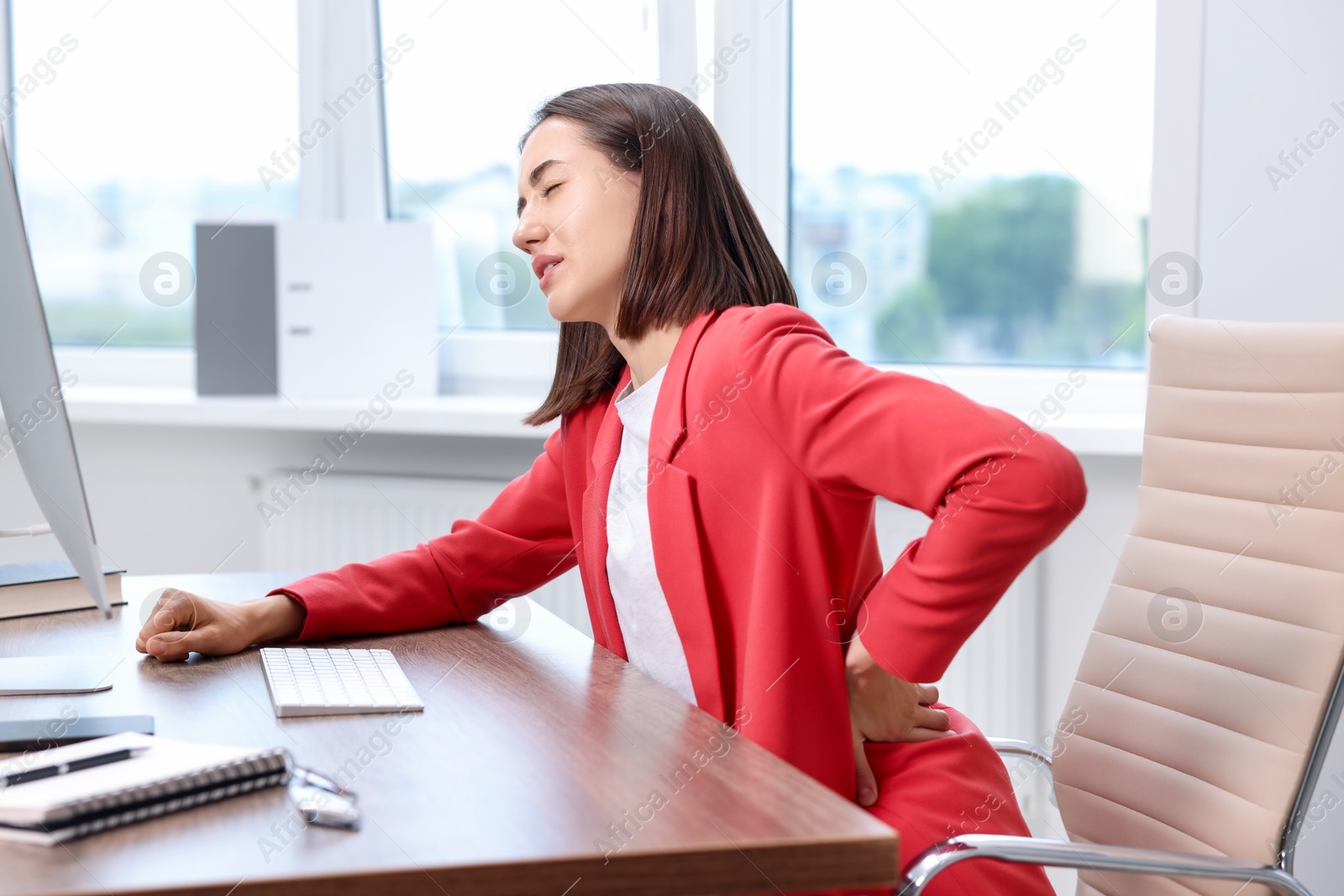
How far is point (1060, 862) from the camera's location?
1009mm

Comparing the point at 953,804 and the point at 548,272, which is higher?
the point at 548,272

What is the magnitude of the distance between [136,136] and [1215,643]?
→ 2.86 m

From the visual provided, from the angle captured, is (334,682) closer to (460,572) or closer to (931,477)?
(460,572)

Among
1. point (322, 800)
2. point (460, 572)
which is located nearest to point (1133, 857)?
point (322, 800)

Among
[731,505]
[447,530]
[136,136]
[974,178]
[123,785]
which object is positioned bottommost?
[447,530]

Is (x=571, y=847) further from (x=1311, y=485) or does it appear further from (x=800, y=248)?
(x=800, y=248)

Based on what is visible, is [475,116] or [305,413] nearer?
[305,413]

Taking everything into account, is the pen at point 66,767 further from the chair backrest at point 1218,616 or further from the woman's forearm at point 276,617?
the chair backrest at point 1218,616

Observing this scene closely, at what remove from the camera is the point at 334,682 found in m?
1.09


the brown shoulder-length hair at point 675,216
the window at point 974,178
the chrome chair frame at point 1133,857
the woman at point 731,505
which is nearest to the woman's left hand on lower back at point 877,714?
the woman at point 731,505

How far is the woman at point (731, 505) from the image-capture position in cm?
104

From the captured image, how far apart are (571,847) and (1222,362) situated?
0.91 m

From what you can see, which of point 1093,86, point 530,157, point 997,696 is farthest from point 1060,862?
point 1093,86

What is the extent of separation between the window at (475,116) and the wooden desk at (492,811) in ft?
6.13
